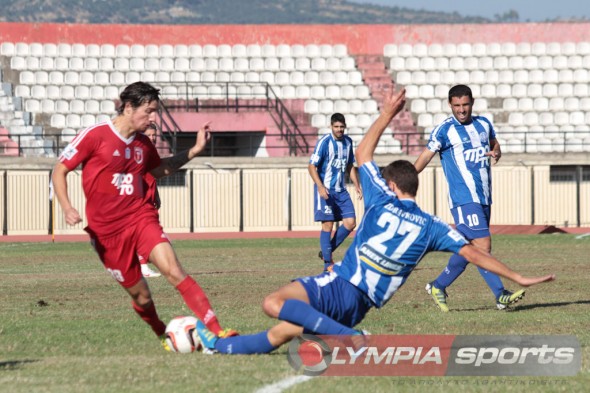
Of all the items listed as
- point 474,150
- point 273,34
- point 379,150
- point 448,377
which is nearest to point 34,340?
point 448,377

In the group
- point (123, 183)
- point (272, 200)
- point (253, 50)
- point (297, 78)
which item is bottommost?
point (272, 200)

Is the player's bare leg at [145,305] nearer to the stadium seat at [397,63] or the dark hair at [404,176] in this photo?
the dark hair at [404,176]

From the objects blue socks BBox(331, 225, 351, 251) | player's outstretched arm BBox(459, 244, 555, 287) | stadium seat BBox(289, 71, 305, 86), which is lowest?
blue socks BBox(331, 225, 351, 251)

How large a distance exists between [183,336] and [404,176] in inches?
82.4

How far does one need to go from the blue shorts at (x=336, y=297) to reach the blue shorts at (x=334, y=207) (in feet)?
31.9

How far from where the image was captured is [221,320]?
10648 mm

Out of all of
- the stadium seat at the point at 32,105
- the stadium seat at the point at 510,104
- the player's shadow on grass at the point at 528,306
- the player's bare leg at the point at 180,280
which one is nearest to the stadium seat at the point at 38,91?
the stadium seat at the point at 32,105

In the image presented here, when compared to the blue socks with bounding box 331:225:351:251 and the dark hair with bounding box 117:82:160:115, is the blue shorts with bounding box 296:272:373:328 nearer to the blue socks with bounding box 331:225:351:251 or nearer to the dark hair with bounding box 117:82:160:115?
the dark hair with bounding box 117:82:160:115

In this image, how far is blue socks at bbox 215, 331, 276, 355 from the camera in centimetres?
787

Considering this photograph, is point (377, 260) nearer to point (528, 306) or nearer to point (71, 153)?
point (71, 153)

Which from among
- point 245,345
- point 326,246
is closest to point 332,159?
point 326,246

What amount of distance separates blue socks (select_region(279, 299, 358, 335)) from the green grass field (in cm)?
33

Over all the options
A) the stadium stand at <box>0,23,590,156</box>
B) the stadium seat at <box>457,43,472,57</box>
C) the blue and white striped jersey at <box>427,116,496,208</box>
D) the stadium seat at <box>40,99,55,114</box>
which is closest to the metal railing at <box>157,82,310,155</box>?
the stadium stand at <box>0,23,590,156</box>

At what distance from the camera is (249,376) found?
718cm
